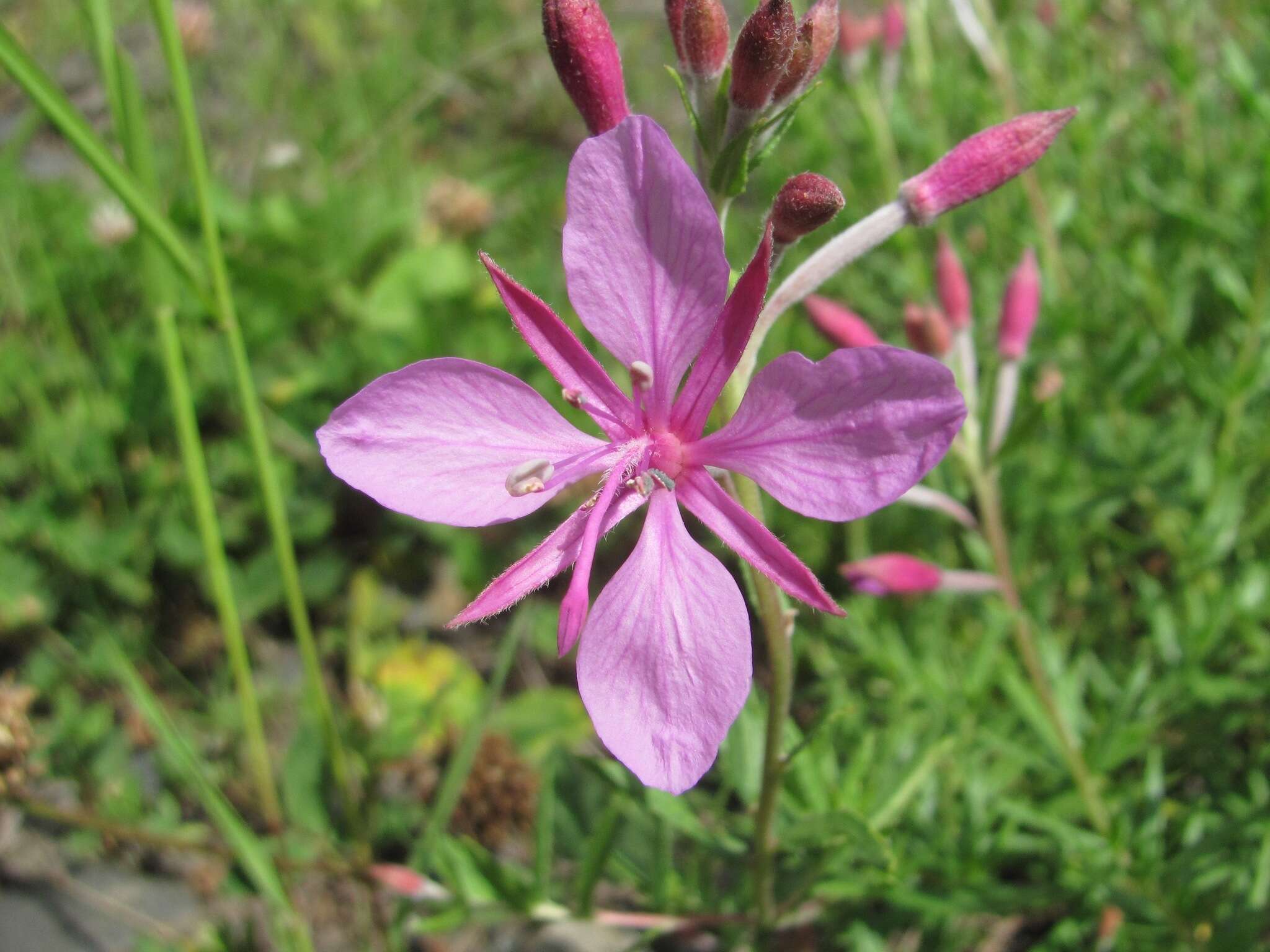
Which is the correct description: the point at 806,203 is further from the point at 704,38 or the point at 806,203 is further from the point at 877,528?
the point at 877,528

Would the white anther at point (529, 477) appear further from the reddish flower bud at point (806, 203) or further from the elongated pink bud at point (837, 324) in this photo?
the elongated pink bud at point (837, 324)

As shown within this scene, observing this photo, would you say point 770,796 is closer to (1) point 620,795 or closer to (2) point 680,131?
(1) point 620,795

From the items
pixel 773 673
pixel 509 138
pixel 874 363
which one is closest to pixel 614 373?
pixel 773 673

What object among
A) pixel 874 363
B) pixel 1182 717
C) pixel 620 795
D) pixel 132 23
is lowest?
pixel 1182 717

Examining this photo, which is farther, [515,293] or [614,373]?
[614,373]

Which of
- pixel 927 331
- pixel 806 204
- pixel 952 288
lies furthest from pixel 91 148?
pixel 952 288

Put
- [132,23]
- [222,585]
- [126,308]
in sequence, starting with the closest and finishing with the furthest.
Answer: [222,585] → [126,308] → [132,23]

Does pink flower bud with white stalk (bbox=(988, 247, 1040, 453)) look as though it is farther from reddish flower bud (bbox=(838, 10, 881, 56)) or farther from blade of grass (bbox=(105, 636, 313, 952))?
blade of grass (bbox=(105, 636, 313, 952))

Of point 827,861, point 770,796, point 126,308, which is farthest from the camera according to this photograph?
point 126,308
